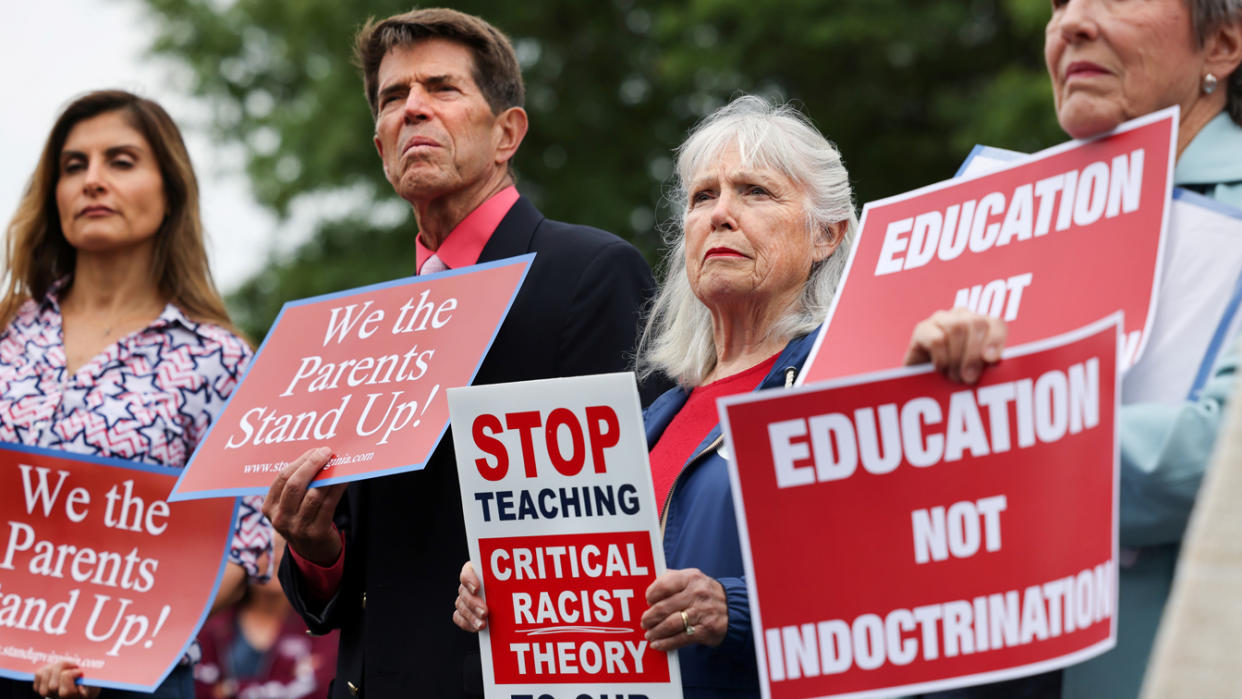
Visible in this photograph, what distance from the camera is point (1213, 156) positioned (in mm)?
2445

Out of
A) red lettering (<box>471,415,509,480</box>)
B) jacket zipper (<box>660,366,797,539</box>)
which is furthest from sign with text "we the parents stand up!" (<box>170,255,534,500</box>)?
jacket zipper (<box>660,366,797,539</box>)

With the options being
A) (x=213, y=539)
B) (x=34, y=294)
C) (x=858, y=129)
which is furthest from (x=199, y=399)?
(x=858, y=129)

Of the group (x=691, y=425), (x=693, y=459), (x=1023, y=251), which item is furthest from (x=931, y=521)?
(x=691, y=425)

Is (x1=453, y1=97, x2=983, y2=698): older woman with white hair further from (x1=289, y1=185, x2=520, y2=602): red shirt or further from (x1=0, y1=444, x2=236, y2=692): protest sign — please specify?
(x1=0, y1=444, x2=236, y2=692): protest sign

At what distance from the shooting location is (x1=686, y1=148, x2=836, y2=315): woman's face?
3258 millimetres

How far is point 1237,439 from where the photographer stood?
1182mm

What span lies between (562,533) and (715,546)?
1.09 feet

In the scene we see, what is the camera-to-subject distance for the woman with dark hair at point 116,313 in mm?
4074

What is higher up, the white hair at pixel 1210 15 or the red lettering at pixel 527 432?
the white hair at pixel 1210 15

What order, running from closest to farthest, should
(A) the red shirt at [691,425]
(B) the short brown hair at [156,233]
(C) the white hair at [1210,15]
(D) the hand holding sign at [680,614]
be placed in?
(C) the white hair at [1210,15]
(D) the hand holding sign at [680,614]
(A) the red shirt at [691,425]
(B) the short brown hair at [156,233]

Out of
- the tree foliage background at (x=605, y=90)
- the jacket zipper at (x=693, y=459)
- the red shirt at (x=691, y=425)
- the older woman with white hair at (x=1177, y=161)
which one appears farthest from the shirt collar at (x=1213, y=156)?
the tree foliage background at (x=605, y=90)

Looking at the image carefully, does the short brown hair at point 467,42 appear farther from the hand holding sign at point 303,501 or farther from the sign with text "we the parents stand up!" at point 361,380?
the hand holding sign at point 303,501

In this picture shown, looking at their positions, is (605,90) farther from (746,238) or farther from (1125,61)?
(1125,61)

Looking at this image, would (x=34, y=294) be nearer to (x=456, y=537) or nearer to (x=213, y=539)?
(x=213, y=539)
